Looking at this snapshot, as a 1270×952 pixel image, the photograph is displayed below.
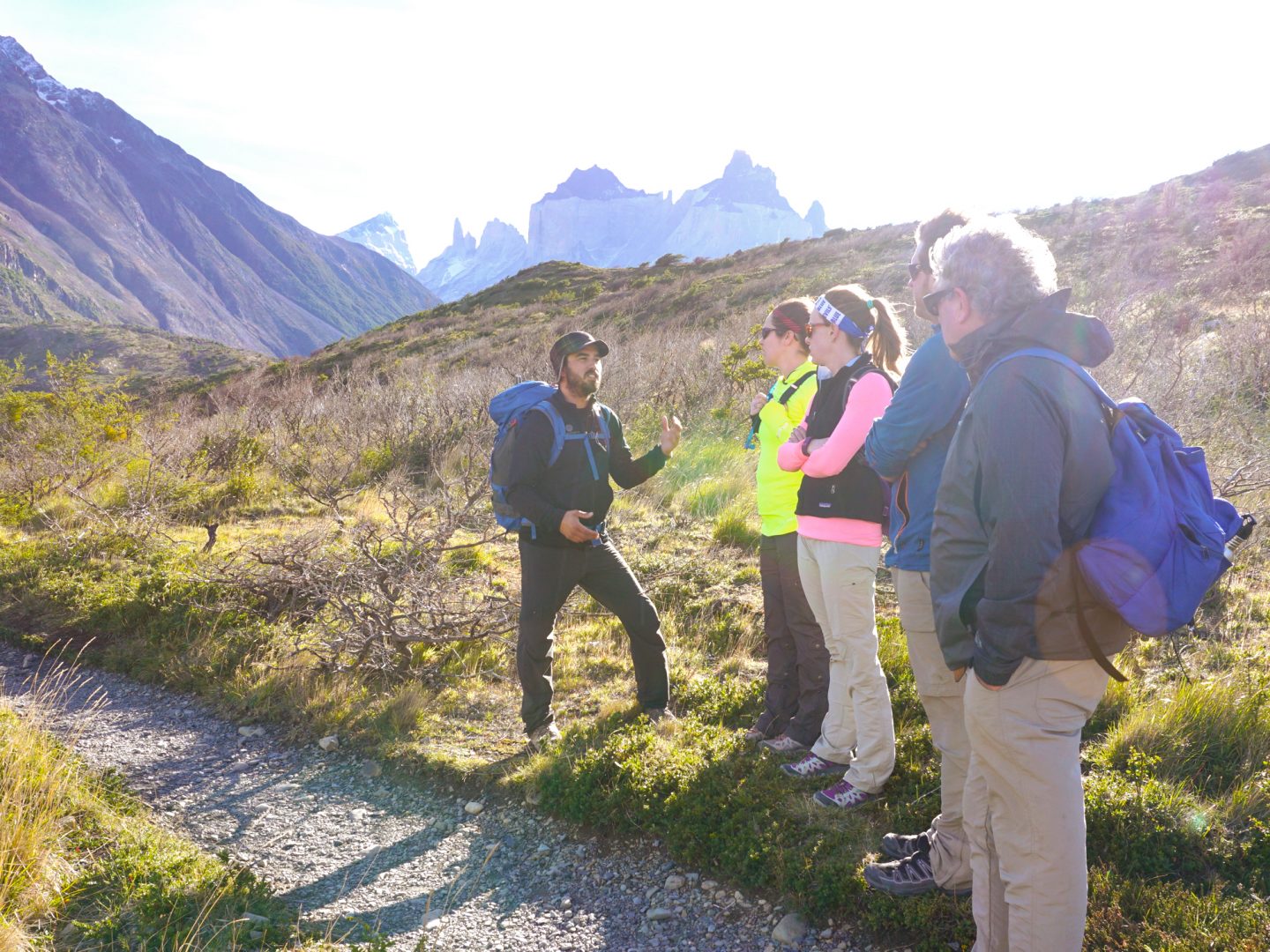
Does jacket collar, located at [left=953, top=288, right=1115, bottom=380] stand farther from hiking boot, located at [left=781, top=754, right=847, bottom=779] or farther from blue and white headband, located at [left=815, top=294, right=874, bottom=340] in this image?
hiking boot, located at [left=781, top=754, right=847, bottom=779]

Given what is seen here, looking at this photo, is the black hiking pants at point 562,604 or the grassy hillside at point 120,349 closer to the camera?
the black hiking pants at point 562,604

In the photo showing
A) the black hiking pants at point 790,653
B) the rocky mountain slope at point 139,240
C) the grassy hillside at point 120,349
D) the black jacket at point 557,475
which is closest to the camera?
the black hiking pants at point 790,653

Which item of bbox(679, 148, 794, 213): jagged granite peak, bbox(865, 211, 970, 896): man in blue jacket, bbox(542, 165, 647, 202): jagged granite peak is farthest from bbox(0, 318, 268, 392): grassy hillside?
bbox(542, 165, 647, 202): jagged granite peak

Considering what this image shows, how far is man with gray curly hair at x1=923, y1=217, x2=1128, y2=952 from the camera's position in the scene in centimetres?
153

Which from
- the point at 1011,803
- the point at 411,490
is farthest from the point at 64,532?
the point at 1011,803

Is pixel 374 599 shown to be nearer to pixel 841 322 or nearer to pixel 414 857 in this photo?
pixel 414 857

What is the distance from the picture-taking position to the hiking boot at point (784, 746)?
3.36 m

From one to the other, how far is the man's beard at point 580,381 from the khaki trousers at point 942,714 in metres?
1.79

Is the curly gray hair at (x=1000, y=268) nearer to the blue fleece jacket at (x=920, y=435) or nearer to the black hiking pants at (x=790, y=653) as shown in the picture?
the blue fleece jacket at (x=920, y=435)

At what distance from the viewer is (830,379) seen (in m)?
2.87

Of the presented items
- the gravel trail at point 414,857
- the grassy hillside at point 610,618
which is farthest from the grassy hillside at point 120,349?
the gravel trail at point 414,857

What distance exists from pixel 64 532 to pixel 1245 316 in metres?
14.7

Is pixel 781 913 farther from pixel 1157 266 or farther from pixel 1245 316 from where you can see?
pixel 1157 266

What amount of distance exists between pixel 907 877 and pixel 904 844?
0.19m
